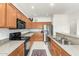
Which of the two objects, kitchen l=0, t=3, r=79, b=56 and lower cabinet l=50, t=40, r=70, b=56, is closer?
lower cabinet l=50, t=40, r=70, b=56

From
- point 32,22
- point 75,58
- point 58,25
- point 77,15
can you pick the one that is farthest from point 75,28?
point 75,58

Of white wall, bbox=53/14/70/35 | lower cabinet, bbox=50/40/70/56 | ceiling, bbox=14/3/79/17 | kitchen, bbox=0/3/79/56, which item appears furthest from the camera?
white wall, bbox=53/14/70/35

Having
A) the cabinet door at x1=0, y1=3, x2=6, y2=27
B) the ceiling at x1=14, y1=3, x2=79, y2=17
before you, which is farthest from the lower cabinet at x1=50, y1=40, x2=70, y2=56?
the ceiling at x1=14, y1=3, x2=79, y2=17

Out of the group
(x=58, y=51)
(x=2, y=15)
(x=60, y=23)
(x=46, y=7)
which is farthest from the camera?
(x=60, y=23)

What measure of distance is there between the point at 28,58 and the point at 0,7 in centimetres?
176

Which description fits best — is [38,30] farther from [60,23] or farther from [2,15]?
[2,15]

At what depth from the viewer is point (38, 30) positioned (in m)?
10.9

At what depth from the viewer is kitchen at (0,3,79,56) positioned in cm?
265

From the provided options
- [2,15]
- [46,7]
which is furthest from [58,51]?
[46,7]

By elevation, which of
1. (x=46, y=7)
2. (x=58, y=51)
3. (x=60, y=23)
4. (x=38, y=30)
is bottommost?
(x=58, y=51)

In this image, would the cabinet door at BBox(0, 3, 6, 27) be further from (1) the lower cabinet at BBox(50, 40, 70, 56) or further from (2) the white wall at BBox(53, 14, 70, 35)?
(2) the white wall at BBox(53, 14, 70, 35)

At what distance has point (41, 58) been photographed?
3.48 ft

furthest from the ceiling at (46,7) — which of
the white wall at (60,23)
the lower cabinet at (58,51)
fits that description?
the lower cabinet at (58,51)

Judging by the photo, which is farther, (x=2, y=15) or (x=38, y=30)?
(x=38, y=30)
